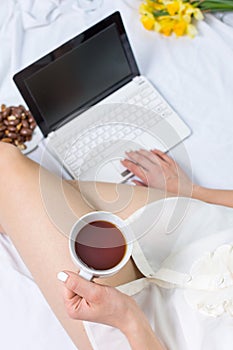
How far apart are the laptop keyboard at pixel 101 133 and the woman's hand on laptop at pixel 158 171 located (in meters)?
0.05

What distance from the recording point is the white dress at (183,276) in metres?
0.89

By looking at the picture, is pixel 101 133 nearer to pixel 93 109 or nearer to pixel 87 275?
pixel 93 109

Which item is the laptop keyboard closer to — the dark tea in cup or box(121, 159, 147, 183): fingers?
box(121, 159, 147, 183): fingers

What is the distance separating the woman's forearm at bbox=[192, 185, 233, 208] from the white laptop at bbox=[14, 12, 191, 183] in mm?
110

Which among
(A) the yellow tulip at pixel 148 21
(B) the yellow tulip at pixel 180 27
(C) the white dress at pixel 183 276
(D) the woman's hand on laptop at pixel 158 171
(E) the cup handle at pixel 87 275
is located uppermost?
(A) the yellow tulip at pixel 148 21

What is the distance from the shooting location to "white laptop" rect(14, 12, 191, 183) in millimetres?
1218

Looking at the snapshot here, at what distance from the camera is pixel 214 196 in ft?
3.71

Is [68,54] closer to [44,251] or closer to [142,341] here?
[44,251]

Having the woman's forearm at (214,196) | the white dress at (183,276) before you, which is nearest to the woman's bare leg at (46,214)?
the white dress at (183,276)

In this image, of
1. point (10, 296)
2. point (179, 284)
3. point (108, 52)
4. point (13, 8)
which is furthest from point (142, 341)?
point (13, 8)

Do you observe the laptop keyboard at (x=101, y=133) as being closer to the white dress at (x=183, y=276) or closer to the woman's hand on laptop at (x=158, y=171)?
the woman's hand on laptop at (x=158, y=171)

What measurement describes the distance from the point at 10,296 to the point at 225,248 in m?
0.46

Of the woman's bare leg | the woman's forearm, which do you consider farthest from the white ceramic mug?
the woman's forearm

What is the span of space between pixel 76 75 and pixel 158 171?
0.28 metres
